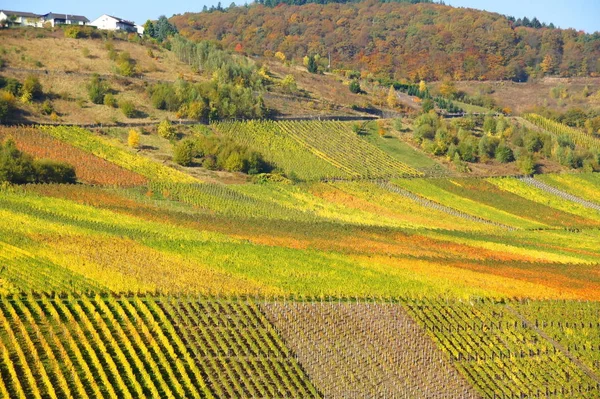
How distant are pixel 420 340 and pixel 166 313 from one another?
571 inches

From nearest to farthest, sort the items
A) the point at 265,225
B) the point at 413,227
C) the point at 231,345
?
the point at 231,345
the point at 265,225
the point at 413,227

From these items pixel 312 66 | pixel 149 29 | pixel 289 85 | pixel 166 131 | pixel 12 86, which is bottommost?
pixel 166 131

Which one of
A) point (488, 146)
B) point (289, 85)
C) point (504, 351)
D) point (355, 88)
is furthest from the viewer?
point (355, 88)

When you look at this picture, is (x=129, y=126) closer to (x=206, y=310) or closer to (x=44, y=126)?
(x=44, y=126)

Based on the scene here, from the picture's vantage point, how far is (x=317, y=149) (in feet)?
403

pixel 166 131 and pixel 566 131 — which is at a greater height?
pixel 566 131

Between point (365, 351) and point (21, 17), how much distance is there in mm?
132497

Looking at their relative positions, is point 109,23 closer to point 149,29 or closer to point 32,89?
point 149,29

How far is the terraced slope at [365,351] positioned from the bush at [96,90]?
222 ft

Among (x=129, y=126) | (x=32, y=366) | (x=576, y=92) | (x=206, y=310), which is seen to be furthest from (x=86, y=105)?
(x=576, y=92)

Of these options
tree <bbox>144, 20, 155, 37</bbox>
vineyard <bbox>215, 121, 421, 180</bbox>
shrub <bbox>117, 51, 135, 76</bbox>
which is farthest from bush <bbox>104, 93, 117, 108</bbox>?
tree <bbox>144, 20, 155, 37</bbox>

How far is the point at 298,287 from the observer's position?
6581 centimetres

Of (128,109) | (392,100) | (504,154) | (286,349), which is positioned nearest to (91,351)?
(286,349)

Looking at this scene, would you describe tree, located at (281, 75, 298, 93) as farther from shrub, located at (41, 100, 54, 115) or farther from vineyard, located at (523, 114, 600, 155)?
shrub, located at (41, 100, 54, 115)
